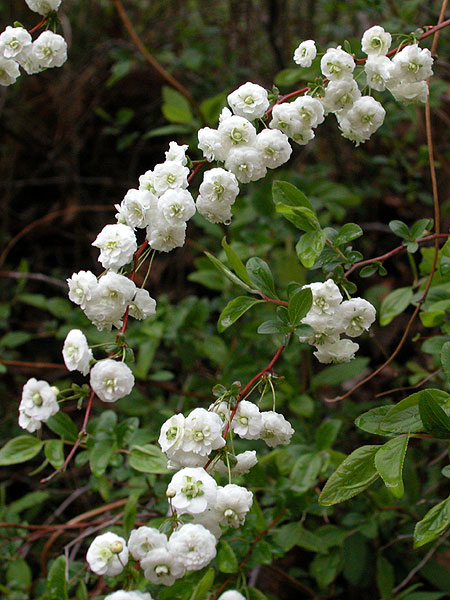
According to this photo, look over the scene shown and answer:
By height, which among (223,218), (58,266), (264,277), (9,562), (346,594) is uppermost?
(223,218)

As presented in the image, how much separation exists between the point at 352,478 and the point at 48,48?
106 cm

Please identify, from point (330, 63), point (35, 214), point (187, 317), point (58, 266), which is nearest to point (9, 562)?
point (187, 317)

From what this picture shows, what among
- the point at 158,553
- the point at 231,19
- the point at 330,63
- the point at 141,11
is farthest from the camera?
the point at 141,11

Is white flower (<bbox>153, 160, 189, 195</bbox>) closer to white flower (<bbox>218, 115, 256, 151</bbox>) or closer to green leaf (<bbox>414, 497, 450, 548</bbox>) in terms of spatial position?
white flower (<bbox>218, 115, 256, 151</bbox>)

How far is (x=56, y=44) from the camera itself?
1.23 meters

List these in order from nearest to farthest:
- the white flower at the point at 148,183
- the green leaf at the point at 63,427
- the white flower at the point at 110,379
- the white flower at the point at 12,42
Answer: the white flower at the point at 110,379 → the white flower at the point at 148,183 → the white flower at the point at 12,42 → the green leaf at the point at 63,427

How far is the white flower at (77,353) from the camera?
2.99ft

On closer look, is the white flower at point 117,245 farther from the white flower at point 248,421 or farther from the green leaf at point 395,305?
the green leaf at point 395,305

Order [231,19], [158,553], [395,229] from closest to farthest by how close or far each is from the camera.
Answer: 1. [158,553]
2. [395,229]
3. [231,19]

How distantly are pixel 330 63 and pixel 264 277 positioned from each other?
1.31 ft

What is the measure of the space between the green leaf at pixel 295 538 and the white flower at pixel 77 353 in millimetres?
646

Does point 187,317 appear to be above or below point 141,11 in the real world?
below

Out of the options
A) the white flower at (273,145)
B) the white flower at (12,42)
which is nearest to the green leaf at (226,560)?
the white flower at (273,145)

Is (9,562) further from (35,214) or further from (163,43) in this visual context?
(163,43)
